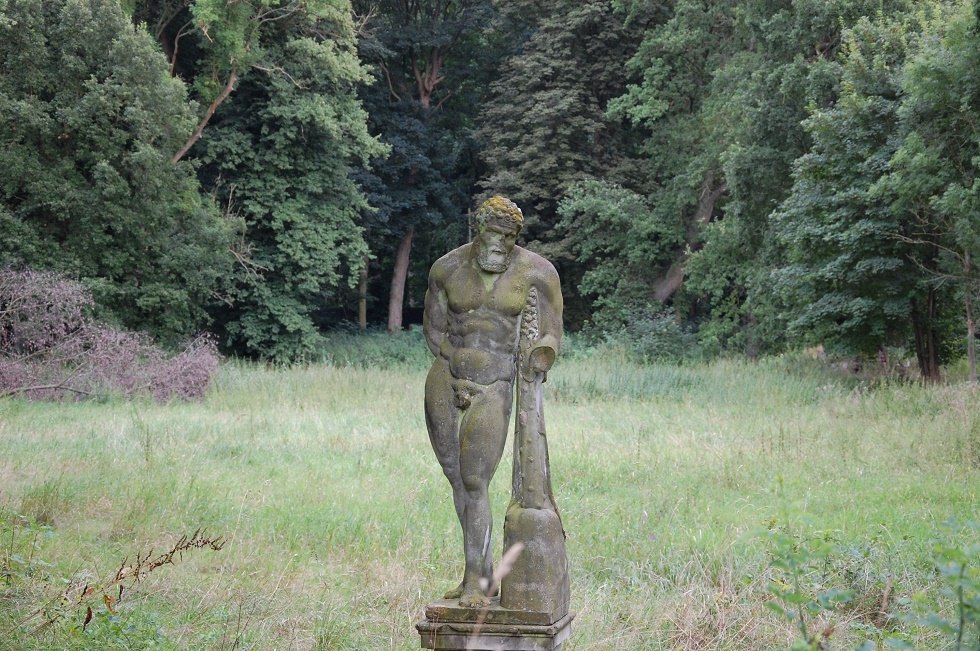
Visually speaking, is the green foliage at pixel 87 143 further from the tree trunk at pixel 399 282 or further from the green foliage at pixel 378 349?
the tree trunk at pixel 399 282

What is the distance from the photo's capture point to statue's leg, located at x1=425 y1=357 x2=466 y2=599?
5.36 m

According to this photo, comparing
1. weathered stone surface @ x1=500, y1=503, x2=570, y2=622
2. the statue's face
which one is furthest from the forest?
weathered stone surface @ x1=500, y1=503, x2=570, y2=622

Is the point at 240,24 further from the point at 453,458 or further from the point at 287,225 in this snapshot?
the point at 453,458

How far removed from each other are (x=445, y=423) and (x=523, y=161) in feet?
111

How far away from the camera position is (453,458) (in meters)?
5.38

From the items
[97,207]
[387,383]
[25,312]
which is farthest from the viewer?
[97,207]

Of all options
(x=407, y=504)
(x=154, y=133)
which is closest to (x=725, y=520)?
(x=407, y=504)

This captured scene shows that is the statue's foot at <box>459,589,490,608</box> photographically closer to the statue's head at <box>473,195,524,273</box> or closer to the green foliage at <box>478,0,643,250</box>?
the statue's head at <box>473,195,524,273</box>

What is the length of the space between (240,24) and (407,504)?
22435 millimetres

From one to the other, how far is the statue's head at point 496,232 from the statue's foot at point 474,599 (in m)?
1.66

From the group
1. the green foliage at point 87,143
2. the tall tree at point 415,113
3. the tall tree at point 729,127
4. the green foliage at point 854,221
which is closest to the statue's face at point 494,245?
the green foliage at point 854,221

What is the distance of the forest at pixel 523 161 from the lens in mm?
20438

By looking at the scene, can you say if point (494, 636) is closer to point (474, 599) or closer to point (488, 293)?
point (474, 599)

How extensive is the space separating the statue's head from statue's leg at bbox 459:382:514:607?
64 cm
